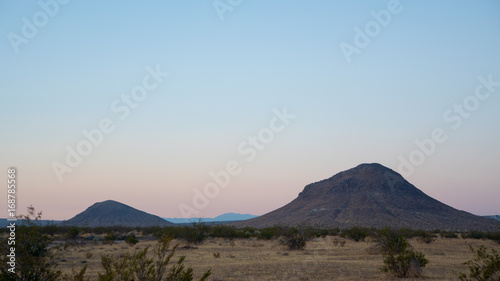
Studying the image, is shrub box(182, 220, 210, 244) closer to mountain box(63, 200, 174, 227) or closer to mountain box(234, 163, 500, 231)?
mountain box(234, 163, 500, 231)

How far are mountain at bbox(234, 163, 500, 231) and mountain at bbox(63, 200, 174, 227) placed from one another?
38237 mm

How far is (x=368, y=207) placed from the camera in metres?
105

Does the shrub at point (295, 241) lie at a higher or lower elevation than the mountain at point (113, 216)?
lower

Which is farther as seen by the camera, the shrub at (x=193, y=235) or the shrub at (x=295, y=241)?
the shrub at (x=193, y=235)

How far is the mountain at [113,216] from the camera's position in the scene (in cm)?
12888

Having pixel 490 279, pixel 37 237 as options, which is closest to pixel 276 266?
pixel 490 279

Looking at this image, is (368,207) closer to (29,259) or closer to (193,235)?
(193,235)

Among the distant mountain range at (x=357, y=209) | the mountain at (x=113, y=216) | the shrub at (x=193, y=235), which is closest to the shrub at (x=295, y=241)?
the shrub at (x=193, y=235)

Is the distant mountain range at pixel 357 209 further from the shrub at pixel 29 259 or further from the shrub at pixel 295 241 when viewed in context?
the shrub at pixel 29 259

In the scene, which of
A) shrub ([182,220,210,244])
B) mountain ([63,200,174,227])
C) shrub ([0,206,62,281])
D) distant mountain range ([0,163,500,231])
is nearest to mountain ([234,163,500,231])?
distant mountain range ([0,163,500,231])

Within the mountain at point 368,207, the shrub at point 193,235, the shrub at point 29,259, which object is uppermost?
the mountain at point 368,207

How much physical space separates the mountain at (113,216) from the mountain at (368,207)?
1505 inches

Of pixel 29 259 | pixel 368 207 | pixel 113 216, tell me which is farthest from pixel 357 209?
pixel 29 259

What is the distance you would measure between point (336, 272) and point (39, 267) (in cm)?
1205
